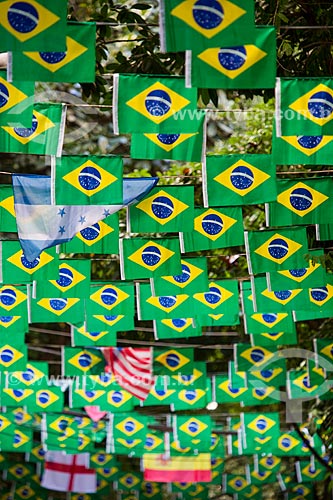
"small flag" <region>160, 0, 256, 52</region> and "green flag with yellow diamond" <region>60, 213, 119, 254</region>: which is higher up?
"small flag" <region>160, 0, 256, 52</region>

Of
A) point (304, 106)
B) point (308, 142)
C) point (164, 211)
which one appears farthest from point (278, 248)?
point (304, 106)

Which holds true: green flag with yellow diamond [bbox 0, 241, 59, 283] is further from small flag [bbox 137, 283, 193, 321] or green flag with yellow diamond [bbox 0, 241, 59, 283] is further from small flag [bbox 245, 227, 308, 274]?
small flag [bbox 245, 227, 308, 274]

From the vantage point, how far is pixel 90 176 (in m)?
8.55

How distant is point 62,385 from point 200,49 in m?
10.2

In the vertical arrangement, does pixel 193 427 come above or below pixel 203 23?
below

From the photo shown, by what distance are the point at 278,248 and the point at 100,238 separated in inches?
72.5

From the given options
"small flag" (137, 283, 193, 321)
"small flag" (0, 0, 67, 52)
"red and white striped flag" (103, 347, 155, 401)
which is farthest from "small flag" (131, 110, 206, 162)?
"red and white striped flag" (103, 347, 155, 401)

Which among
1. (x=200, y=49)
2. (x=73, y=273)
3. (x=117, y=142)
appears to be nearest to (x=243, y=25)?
(x=200, y=49)

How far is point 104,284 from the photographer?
1169 cm

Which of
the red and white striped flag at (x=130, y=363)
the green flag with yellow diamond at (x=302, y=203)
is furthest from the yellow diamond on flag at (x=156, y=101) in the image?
the red and white striped flag at (x=130, y=363)

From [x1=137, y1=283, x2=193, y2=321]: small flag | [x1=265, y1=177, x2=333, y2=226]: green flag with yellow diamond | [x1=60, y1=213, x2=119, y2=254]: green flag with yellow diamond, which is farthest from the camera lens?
[x1=137, y1=283, x2=193, y2=321]: small flag

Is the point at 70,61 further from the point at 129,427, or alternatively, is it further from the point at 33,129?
the point at 129,427

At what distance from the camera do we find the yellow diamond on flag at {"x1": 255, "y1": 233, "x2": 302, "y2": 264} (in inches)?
405

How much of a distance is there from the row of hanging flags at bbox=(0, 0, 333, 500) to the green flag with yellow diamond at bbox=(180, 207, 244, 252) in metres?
0.01
